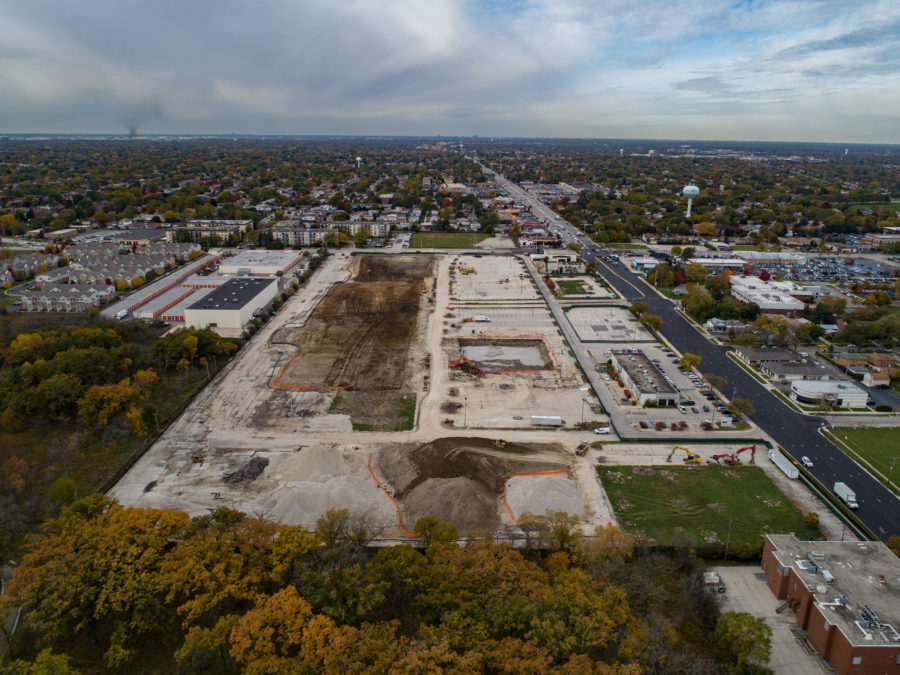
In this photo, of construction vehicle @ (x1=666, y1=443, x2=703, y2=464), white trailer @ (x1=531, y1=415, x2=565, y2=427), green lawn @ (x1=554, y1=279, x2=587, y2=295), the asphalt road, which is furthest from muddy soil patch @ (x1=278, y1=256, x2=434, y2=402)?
the asphalt road

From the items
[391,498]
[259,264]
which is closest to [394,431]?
[391,498]

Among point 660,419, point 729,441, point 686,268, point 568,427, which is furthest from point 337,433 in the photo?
point 686,268

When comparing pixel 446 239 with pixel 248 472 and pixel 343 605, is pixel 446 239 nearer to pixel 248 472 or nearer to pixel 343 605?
pixel 248 472

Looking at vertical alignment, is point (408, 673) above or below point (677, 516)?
above

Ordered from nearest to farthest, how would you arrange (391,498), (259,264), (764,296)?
(391,498) → (764,296) → (259,264)

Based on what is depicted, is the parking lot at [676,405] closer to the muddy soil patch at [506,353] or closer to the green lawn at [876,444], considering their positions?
the muddy soil patch at [506,353]

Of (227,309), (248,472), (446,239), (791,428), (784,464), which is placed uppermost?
(227,309)

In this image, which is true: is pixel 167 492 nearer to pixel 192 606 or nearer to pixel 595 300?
pixel 192 606
